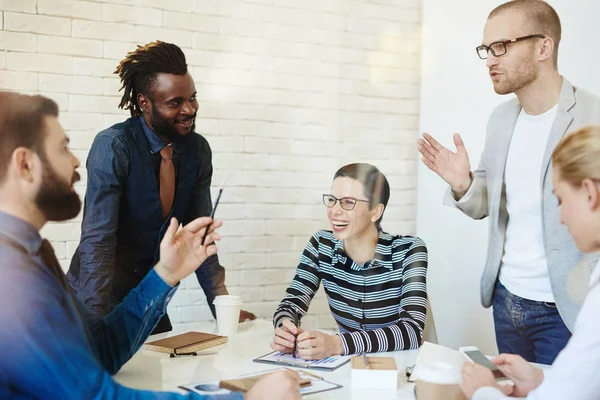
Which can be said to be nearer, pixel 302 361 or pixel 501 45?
pixel 302 361

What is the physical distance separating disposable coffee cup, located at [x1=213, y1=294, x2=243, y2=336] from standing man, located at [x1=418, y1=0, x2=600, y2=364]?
714 mm

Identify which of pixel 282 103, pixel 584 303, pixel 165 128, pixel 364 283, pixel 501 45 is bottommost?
pixel 364 283

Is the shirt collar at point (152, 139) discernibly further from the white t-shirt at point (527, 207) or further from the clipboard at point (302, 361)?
the white t-shirt at point (527, 207)

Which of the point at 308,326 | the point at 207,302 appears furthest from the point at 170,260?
the point at 308,326

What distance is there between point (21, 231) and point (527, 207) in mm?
1286

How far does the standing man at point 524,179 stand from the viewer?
1610mm

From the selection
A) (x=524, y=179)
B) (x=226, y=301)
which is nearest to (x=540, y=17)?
(x=524, y=179)

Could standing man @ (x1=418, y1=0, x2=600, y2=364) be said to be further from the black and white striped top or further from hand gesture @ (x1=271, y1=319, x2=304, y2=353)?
hand gesture @ (x1=271, y1=319, x2=304, y2=353)

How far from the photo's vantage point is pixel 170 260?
53.2 inches

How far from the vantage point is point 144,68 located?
5.56 feet

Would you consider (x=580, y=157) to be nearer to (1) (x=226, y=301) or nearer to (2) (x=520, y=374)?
(2) (x=520, y=374)

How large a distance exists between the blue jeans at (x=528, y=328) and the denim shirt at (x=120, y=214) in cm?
93

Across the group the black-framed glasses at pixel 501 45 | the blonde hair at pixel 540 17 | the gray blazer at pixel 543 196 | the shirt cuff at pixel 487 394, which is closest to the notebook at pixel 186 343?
the shirt cuff at pixel 487 394

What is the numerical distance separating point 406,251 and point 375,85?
64 cm
